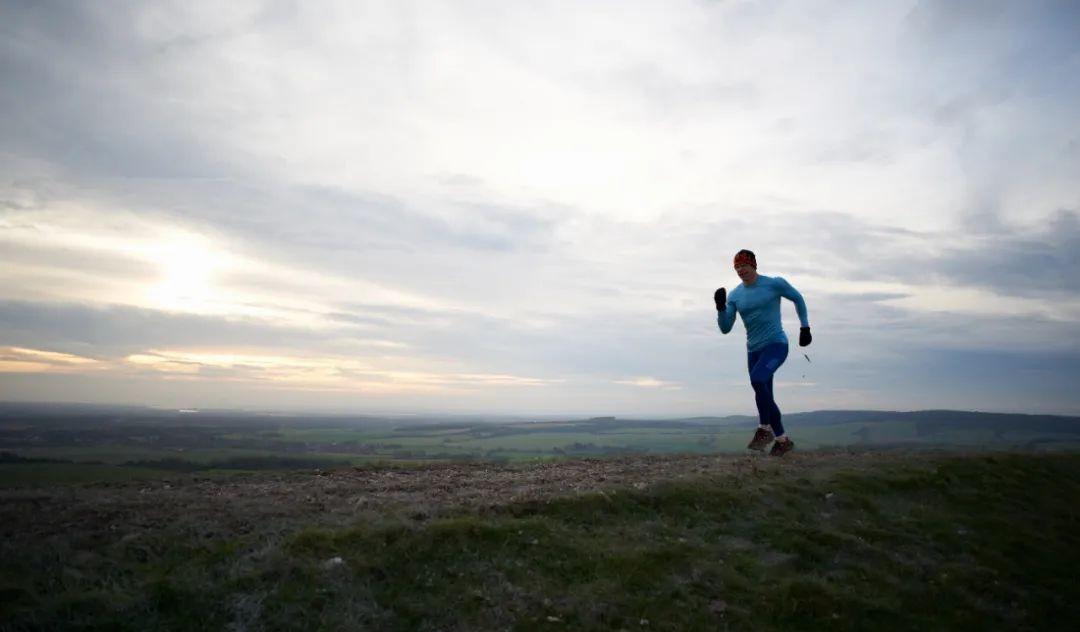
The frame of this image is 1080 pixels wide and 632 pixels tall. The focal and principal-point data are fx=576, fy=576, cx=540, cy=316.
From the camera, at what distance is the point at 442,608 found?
5.91 metres

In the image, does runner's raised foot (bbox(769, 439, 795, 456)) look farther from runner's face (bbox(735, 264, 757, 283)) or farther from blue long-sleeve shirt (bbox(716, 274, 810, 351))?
runner's face (bbox(735, 264, 757, 283))

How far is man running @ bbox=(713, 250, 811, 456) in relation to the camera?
13.8 meters

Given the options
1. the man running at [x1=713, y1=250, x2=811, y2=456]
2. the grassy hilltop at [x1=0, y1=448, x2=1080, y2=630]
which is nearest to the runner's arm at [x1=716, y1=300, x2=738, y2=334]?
the man running at [x1=713, y1=250, x2=811, y2=456]

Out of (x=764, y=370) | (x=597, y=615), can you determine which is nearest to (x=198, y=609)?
(x=597, y=615)

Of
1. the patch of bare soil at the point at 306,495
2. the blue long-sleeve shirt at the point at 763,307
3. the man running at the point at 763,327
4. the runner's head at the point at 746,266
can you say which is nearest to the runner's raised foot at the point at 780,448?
the man running at the point at 763,327

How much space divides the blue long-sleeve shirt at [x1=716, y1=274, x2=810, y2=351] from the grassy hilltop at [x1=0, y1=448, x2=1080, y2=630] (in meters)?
3.82

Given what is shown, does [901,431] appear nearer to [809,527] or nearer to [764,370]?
[764,370]

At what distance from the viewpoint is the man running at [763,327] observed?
13781 millimetres

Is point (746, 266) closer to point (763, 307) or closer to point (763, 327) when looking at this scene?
point (763, 307)

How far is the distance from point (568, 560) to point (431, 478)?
4695mm

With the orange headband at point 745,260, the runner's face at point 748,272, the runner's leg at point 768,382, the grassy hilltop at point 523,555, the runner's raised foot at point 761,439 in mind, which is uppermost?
the orange headband at point 745,260

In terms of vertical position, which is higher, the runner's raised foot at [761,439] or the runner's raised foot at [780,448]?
the runner's raised foot at [761,439]

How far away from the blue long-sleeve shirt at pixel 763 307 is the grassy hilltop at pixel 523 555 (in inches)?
150

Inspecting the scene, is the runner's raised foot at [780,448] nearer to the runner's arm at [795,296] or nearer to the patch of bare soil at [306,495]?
the patch of bare soil at [306,495]
